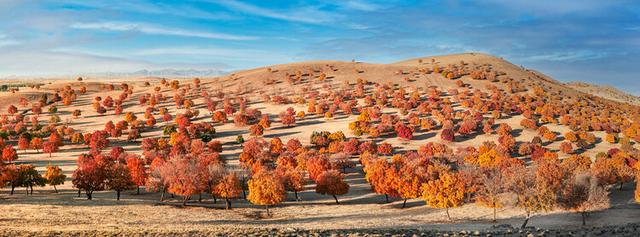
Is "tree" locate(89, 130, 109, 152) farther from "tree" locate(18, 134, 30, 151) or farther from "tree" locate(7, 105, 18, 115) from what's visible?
"tree" locate(7, 105, 18, 115)

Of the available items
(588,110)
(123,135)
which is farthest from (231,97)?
(588,110)

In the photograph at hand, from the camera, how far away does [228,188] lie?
75375mm

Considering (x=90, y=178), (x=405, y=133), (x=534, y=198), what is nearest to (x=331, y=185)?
(x=534, y=198)

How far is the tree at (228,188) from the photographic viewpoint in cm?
7520

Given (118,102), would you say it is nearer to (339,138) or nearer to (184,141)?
(184,141)

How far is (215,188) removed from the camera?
252 ft

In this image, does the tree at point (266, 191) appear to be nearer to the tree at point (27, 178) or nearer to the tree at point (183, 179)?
the tree at point (183, 179)

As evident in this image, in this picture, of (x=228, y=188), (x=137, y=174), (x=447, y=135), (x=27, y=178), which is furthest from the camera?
(x=447, y=135)

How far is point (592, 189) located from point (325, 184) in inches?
1647

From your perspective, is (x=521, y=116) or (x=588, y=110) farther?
(x=588, y=110)

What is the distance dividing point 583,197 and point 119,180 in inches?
2899

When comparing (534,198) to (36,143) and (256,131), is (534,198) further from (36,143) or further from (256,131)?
(36,143)

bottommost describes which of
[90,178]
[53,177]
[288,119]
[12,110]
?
[53,177]

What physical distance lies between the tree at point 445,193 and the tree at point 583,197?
1459cm
